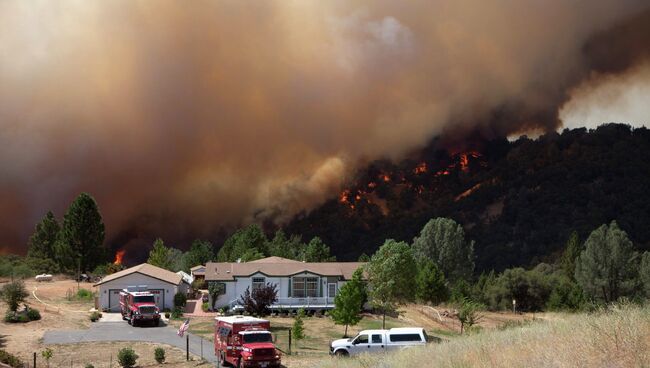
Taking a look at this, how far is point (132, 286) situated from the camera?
67000 millimetres

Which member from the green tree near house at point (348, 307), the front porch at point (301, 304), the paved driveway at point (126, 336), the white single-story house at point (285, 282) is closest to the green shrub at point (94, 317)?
the paved driveway at point (126, 336)

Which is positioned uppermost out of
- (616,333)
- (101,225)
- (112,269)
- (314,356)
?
(101,225)

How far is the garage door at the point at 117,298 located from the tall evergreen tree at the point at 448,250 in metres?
58.5

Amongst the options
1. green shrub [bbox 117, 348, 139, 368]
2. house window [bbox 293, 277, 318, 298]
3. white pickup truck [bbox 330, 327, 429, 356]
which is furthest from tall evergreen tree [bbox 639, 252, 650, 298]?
green shrub [bbox 117, 348, 139, 368]

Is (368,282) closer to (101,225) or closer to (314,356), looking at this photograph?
(314,356)

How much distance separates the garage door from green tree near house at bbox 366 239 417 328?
2120 cm

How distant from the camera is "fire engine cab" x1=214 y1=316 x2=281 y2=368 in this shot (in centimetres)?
3403

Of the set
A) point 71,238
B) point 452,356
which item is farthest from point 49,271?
point 452,356

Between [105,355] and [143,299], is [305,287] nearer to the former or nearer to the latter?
[143,299]

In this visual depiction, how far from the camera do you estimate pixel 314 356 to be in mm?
39812

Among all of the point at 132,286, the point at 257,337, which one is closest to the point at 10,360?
the point at 257,337

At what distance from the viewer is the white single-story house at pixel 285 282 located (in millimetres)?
68188

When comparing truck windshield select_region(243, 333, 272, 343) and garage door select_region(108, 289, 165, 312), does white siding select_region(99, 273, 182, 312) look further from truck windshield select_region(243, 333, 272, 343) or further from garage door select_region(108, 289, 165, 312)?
truck windshield select_region(243, 333, 272, 343)

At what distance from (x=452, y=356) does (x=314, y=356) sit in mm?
21322
